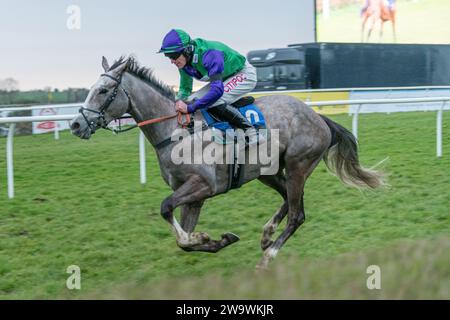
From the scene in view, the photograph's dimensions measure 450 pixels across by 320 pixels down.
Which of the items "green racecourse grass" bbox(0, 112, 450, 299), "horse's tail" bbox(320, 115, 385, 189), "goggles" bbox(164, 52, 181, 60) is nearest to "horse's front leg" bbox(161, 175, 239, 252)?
"green racecourse grass" bbox(0, 112, 450, 299)

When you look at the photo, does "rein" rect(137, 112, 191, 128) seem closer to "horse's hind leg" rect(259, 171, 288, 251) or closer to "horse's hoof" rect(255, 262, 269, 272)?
"horse's hind leg" rect(259, 171, 288, 251)

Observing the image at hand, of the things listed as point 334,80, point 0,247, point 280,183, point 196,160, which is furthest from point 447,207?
point 334,80

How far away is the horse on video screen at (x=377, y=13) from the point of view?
21.8 metres

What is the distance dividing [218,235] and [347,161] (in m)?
1.24

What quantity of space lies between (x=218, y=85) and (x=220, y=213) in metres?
1.99

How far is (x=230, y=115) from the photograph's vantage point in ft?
16.3

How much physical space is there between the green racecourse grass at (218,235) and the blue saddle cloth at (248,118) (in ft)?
3.19

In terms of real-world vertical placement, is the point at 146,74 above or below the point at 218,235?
above

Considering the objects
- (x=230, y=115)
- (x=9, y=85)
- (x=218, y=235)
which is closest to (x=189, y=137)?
(x=230, y=115)

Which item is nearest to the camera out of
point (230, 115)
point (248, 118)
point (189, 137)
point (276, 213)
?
point (189, 137)

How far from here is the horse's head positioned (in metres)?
4.55

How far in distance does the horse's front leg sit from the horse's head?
0.67 meters

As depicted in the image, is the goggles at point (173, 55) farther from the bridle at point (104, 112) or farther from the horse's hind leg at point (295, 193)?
the horse's hind leg at point (295, 193)

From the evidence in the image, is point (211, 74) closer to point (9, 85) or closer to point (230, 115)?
point (230, 115)
